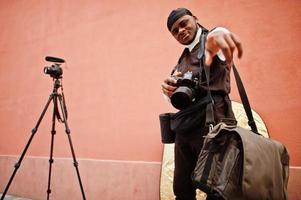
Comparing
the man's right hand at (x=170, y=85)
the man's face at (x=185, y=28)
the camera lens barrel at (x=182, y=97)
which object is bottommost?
the camera lens barrel at (x=182, y=97)

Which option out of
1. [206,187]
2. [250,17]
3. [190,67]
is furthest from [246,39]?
[206,187]

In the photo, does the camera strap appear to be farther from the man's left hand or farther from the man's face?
the man's left hand

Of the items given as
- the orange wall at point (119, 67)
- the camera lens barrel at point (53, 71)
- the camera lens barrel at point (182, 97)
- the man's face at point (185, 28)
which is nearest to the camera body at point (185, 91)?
the camera lens barrel at point (182, 97)

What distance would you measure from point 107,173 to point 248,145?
1555mm

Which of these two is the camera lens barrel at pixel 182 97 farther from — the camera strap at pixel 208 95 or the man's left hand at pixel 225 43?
the man's left hand at pixel 225 43

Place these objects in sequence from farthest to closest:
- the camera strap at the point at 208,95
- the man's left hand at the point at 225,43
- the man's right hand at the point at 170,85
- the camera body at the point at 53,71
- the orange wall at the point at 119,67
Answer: the camera body at the point at 53,71 → the orange wall at the point at 119,67 → the man's right hand at the point at 170,85 → the camera strap at the point at 208,95 → the man's left hand at the point at 225,43

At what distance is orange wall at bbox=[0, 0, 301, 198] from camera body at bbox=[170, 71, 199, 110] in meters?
0.89

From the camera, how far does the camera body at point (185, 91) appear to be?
0.84m

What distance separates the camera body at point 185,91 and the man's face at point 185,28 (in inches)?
6.2

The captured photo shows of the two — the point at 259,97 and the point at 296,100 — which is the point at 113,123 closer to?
the point at 259,97

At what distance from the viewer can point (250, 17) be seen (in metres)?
1.69

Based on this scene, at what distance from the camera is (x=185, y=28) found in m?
0.97

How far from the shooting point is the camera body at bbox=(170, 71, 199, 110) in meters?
0.84

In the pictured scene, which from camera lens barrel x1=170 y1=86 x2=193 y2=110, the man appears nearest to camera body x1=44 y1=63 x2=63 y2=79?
the man
